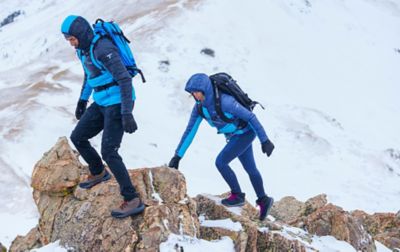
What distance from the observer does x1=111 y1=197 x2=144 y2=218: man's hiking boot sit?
22.1 ft

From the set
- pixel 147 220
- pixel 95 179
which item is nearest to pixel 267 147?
pixel 147 220

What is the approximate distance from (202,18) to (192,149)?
1476 centimetres

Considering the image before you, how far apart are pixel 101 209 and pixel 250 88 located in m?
22.5

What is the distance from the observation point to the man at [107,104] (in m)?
6.17

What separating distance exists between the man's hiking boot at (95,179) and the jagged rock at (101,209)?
0.28ft

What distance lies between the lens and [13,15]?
153 feet

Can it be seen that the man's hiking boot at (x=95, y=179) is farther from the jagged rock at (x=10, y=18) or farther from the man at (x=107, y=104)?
the jagged rock at (x=10, y=18)

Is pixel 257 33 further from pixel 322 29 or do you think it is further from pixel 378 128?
pixel 378 128

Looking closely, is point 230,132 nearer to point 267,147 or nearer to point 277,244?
point 267,147

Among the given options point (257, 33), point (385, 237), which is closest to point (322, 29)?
point (257, 33)

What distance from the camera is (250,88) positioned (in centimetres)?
2886

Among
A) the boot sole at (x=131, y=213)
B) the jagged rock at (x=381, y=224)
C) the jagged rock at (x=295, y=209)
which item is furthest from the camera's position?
the jagged rock at (x=381, y=224)

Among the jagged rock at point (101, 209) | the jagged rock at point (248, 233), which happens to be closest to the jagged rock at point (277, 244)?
the jagged rock at point (248, 233)

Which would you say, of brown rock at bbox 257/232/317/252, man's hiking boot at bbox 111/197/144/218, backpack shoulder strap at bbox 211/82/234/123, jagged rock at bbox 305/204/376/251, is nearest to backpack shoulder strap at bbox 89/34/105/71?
backpack shoulder strap at bbox 211/82/234/123
